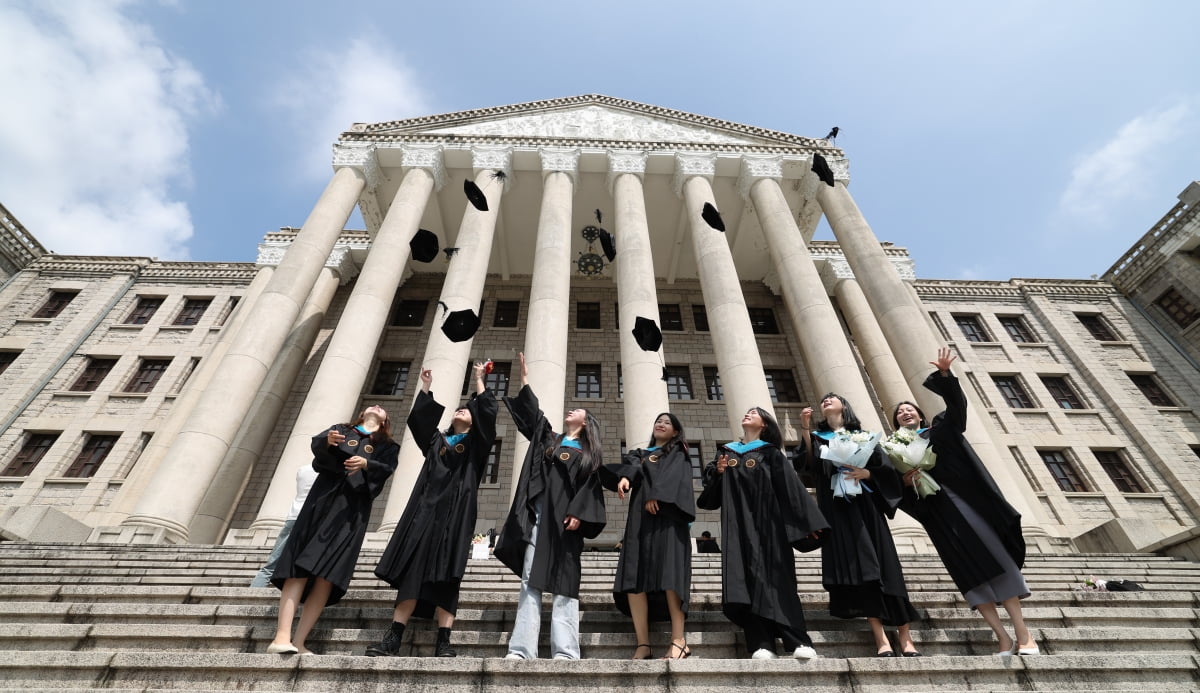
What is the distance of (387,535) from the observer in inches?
427

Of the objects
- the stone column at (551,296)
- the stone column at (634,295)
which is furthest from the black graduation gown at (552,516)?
the stone column at (634,295)

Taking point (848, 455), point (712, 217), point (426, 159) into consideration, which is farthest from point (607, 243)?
point (848, 455)

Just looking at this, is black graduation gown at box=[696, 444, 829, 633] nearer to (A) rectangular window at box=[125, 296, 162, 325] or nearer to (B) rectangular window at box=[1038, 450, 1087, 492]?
(B) rectangular window at box=[1038, 450, 1087, 492]

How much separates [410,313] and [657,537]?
875 inches

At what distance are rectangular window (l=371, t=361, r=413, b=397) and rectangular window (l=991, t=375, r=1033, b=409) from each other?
25.9 metres

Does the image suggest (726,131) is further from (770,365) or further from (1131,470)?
(1131,470)

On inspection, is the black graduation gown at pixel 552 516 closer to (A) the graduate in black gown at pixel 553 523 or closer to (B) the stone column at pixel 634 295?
(A) the graduate in black gown at pixel 553 523

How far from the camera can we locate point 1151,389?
23.6 m

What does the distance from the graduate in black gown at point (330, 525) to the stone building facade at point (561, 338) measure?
23.5 feet

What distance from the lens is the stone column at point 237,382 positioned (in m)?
10.9

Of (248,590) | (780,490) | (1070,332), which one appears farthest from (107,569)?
(1070,332)

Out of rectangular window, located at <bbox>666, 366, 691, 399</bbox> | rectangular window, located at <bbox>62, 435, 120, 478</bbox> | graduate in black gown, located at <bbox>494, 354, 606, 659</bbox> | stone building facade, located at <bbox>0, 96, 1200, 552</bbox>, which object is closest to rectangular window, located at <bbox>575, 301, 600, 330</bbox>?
stone building facade, located at <bbox>0, 96, 1200, 552</bbox>

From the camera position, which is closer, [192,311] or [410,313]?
[410,313]

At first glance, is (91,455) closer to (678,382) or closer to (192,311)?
(192,311)
